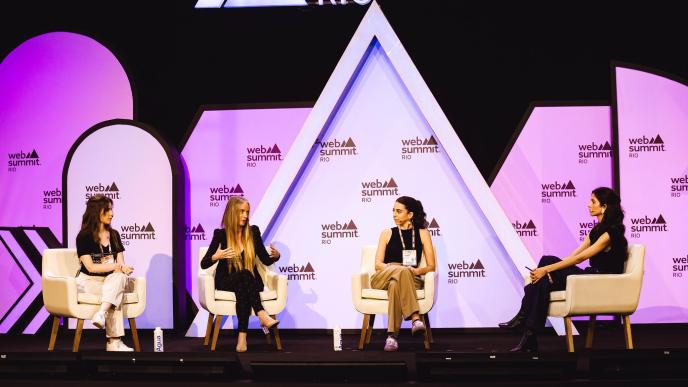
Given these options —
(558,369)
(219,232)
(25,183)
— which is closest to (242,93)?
(219,232)

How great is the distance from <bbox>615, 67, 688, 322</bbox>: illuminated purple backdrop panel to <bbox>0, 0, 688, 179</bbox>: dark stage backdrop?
0.29 metres

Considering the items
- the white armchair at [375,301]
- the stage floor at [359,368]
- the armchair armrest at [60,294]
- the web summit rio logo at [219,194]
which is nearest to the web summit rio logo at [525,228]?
the white armchair at [375,301]

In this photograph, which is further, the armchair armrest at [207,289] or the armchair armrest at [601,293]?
the armchair armrest at [207,289]

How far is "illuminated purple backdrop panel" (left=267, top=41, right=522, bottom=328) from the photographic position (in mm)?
6414

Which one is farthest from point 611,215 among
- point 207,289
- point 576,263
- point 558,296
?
point 207,289

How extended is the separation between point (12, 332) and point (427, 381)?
15.0 ft

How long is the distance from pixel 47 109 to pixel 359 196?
321 centimetres

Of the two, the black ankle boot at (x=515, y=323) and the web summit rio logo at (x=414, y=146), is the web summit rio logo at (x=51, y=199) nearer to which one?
the web summit rio logo at (x=414, y=146)

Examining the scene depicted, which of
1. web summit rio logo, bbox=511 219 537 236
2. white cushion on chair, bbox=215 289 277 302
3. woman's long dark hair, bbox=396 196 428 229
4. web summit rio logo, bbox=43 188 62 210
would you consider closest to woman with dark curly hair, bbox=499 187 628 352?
woman's long dark hair, bbox=396 196 428 229

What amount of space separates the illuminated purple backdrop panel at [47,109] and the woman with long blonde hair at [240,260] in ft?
6.63

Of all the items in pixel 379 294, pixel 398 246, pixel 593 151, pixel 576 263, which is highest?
pixel 593 151

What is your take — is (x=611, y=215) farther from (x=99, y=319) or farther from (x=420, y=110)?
(x=99, y=319)

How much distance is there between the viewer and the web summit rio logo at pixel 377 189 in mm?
6477

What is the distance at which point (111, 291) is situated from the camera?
204 inches
